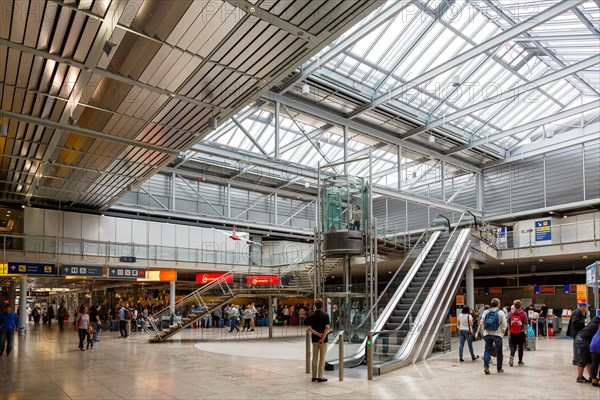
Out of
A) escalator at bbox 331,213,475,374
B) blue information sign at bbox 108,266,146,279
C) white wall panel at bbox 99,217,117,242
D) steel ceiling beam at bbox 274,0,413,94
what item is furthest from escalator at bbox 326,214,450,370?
white wall panel at bbox 99,217,117,242

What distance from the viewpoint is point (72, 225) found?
84.5ft

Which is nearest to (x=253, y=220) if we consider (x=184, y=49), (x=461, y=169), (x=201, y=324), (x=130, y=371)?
(x=201, y=324)

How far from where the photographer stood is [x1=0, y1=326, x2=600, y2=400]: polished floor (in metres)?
8.95

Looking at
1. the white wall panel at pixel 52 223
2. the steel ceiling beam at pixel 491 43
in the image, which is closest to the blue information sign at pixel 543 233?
the steel ceiling beam at pixel 491 43

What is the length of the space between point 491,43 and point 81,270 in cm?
1940

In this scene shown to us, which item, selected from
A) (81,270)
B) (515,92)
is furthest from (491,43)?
(81,270)

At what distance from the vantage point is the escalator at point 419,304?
1201cm

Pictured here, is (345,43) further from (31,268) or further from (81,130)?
(31,268)

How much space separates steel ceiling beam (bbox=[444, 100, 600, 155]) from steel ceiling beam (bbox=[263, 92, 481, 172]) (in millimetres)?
1716

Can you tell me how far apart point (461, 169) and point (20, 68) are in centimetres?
2955

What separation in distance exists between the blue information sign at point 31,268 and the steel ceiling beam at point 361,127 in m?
11.7

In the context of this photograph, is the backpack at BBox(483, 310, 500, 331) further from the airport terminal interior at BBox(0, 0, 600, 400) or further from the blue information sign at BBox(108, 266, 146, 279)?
the blue information sign at BBox(108, 266, 146, 279)

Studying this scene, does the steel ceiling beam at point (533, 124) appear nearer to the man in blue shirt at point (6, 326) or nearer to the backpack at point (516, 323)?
the backpack at point (516, 323)

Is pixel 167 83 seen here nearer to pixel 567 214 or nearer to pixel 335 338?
pixel 335 338
